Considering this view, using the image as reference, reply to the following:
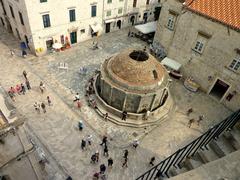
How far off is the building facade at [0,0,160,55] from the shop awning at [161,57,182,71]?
10.0m

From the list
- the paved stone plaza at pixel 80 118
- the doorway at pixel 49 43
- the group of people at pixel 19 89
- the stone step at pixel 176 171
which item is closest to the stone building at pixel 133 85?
the paved stone plaza at pixel 80 118

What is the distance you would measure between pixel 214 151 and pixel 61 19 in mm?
22874

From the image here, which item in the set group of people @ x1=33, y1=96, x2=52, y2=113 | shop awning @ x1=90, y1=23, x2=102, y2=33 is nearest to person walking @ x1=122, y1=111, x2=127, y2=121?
group of people @ x1=33, y1=96, x2=52, y2=113

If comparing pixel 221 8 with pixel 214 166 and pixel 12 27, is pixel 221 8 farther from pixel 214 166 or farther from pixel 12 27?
pixel 12 27

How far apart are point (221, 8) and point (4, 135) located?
20.7 metres

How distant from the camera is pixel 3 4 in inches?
1085

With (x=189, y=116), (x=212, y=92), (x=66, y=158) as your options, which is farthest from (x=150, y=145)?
(x=212, y=92)

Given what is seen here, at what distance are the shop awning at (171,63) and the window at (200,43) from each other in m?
2.85

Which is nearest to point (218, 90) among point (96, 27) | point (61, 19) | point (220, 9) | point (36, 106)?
point (220, 9)

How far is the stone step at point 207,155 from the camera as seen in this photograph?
326 inches

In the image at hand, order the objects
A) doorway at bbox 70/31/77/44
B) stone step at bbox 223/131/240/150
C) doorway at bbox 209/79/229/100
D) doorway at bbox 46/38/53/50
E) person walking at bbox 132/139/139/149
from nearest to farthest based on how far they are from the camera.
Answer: stone step at bbox 223/131/240/150 < person walking at bbox 132/139/139/149 < doorway at bbox 209/79/229/100 < doorway at bbox 46/38/53/50 < doorway at bbox 70/31/77/44

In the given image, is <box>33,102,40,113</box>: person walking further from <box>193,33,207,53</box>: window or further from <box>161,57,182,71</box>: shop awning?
<box>193,33,207,53</box>: window

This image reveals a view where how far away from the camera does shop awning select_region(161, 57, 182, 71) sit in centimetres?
2573

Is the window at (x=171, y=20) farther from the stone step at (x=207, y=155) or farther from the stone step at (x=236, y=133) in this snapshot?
the stone step at (x=207, y=155)
